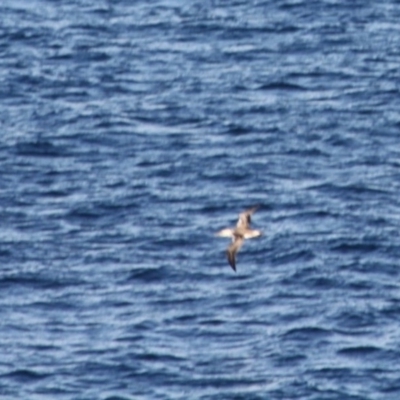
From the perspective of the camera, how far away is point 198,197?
239ft

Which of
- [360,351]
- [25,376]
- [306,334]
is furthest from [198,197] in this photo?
[25,376]

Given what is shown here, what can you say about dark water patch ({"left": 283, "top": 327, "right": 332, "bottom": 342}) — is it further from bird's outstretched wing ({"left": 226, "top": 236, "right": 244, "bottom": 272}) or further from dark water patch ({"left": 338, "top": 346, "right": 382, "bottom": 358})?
bird's outstretched wing ({"left": 226, "top": 236, "right": 244, "bottom": 272})

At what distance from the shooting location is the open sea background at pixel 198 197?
208 ft

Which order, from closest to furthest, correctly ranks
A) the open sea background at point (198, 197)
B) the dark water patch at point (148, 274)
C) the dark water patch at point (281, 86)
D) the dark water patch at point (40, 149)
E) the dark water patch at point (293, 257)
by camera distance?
the open sea background at point (198, 197) < the dark water patch at point (148, 274) < the dark water patch at point (293, 257) < the dark water patch at point (40, 149) < the dark water patch at point (281, 86)

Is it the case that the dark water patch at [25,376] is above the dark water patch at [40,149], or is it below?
below

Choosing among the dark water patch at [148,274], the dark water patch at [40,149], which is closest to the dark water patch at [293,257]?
the dark water patch at [148,274]

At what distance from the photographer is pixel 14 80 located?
274ft

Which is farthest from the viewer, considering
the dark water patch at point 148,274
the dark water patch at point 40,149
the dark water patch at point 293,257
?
the dark water patch at point 40,149

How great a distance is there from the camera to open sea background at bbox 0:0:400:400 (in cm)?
6341

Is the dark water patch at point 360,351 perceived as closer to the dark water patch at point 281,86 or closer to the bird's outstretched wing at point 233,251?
the bird's outstretched wing at point 233,251

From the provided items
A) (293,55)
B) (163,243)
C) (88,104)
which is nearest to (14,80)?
(88,104)

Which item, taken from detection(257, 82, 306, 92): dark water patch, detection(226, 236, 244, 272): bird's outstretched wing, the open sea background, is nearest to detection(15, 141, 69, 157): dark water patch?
the open sea background

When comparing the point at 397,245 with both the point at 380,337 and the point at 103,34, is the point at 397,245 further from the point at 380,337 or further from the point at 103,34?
the point at 103,34

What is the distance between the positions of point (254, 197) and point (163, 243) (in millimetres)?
4196
